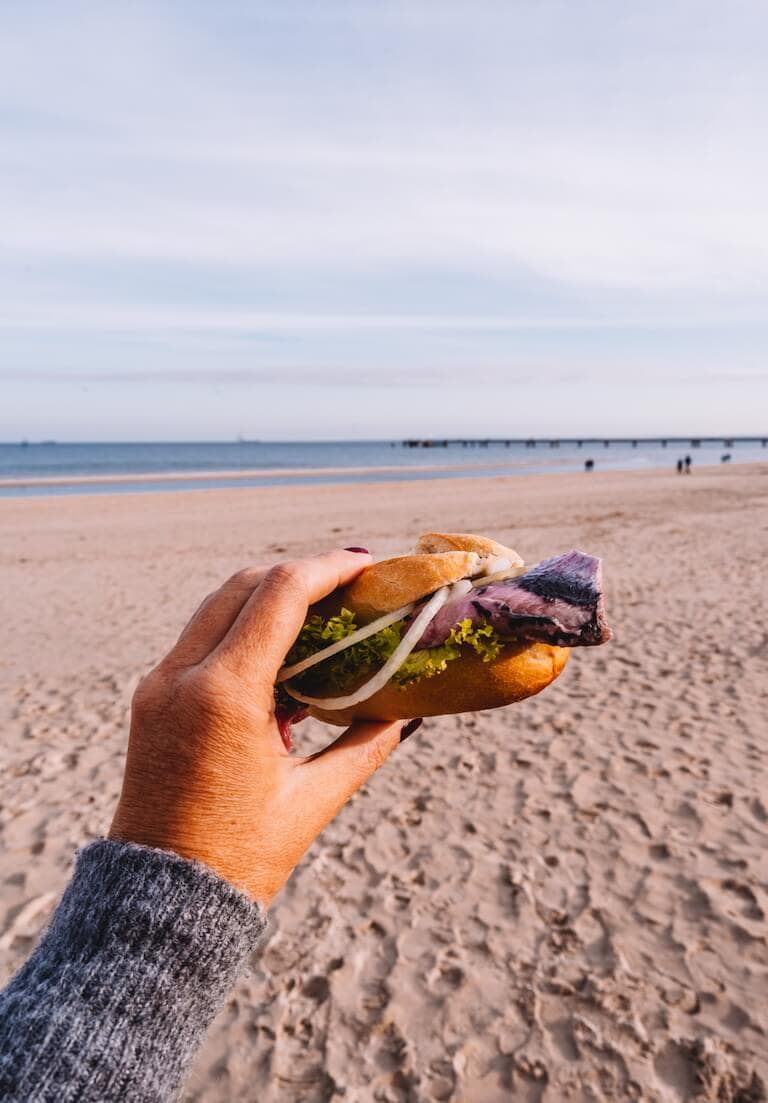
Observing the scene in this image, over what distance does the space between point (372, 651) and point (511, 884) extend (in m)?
3.48

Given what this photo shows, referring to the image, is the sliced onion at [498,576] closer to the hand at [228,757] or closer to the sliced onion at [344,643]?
the sliced onion at [344,643]

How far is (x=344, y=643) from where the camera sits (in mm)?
2439

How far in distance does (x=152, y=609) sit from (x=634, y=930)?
1131cm

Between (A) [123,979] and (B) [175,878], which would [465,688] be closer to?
(B) [175,878]

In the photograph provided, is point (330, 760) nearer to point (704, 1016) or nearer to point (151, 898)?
point (151, 898)

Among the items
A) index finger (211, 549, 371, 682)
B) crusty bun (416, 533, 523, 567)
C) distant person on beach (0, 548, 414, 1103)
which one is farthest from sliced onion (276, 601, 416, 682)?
crusty bun (416, 533, 523, 567)

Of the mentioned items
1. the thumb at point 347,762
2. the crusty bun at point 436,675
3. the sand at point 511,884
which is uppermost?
the crusty bun at point 436,675

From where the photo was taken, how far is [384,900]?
17.1 feet

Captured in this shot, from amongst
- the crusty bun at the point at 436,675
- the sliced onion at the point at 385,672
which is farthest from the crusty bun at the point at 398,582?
the sliced onion at the point at 385,672

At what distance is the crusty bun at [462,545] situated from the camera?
307 cm

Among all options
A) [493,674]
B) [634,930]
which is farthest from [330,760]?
[634,930]

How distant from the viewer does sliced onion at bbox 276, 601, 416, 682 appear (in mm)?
2312

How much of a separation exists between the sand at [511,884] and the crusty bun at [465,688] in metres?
2.31

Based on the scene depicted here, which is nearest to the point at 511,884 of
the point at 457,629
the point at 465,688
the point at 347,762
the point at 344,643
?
the point at 465,688
